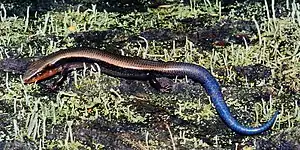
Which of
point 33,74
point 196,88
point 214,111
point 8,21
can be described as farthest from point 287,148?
point 8,21

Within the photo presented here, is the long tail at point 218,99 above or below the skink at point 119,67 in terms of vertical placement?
below

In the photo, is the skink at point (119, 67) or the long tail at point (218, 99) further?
the skink at point (119, 67)

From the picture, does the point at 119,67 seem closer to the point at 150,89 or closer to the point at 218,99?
the point at 150,89

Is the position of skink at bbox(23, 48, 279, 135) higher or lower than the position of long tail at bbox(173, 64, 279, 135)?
higher

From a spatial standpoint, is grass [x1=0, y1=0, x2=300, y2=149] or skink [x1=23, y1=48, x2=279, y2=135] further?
skink [x1=23, y1=48, x2=279, y2=135]
